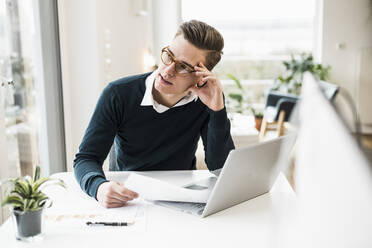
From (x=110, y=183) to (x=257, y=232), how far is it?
435 millimetres

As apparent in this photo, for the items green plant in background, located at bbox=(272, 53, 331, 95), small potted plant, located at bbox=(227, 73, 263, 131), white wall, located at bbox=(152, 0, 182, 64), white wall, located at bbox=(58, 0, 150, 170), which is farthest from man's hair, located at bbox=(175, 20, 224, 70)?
green plant in background, located at bbox=(272, 53, 331, 95)

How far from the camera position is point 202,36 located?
1.45 meters

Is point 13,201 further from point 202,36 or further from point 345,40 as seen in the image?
point 345,40

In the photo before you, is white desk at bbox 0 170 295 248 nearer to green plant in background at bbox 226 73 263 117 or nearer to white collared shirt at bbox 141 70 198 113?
white collared shirt at bbox 141 70 198 113

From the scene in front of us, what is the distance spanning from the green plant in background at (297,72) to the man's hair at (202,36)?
15.5ft

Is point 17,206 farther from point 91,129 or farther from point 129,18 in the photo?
point 129,18

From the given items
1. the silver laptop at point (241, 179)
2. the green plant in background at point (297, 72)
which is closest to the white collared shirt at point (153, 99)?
the silver laptop at point (241, 179)

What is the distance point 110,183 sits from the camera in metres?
1.16

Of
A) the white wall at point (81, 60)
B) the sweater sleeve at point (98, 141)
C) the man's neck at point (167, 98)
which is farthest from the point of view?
the white wall at point (81, 60)

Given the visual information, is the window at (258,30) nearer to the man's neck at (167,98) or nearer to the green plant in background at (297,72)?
the green plant in background at (297,72)

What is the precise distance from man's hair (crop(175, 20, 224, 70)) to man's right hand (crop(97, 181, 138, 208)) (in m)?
0.59

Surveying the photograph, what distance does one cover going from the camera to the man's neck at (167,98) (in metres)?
1.59

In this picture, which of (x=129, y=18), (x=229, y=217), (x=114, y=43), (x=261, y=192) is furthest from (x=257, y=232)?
(x=129, y=18)

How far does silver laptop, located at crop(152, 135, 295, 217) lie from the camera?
1.02m
